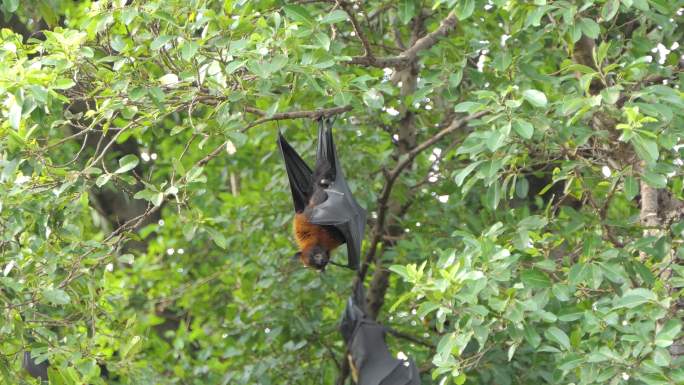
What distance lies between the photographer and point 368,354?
6.88 m

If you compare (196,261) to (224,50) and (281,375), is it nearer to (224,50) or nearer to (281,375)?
(281,375)

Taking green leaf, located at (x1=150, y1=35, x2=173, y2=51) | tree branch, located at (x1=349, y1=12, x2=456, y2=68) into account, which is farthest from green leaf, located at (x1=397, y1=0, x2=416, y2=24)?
green leaf, located at (x1=150, y1=35, x2=173, y2=51)

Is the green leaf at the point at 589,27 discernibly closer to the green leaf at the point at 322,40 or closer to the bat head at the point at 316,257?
the green leaf at the point at 322,40

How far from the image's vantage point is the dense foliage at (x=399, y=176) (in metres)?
4.63

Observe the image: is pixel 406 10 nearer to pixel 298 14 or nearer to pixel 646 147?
pixel 298 14

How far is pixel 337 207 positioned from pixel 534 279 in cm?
149

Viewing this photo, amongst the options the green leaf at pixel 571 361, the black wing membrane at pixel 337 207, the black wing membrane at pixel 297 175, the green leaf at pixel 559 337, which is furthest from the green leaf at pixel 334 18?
the green leaf at pixel 571 361

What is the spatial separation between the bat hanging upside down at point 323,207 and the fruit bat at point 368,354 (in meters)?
0.70

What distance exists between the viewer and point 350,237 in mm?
6078

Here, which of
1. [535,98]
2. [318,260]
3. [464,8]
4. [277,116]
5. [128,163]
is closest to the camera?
[535,98]

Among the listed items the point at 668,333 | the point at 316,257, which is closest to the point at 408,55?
the point at 316,257

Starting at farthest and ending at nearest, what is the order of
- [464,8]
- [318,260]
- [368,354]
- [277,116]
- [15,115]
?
1. [368,354]
2. [318,260]
3. [277,116]
4. [464,8]
5. [15,115]

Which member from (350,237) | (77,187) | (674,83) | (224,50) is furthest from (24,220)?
(674,83)

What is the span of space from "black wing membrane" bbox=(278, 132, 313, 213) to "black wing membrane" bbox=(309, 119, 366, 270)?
0.55 ft
